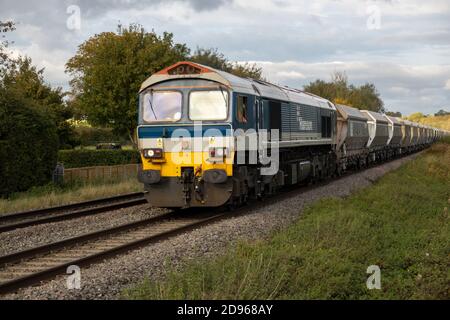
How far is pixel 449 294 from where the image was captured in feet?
25.6

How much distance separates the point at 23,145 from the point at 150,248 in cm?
1160

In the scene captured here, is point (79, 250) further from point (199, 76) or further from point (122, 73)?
point (122, 73)

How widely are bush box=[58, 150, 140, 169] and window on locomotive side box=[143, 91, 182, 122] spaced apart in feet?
48.5

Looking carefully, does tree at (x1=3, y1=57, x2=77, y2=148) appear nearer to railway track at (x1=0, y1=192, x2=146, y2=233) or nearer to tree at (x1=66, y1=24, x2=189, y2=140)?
tree at (x1=66, y1=24, x2=189, y2=140)

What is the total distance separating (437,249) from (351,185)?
442 inches

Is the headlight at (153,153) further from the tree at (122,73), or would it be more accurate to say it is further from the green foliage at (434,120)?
the green foliage at (434,120)

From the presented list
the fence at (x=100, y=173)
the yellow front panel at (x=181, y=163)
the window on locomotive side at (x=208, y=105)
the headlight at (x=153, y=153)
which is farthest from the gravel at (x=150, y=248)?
the fence at (x=100, y=173)

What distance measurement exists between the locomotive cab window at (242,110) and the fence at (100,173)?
11.4 m

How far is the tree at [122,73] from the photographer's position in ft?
97.8

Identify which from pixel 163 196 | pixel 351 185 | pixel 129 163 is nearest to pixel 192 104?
pixel 163 196

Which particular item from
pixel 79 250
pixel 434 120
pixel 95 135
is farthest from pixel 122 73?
pixel 434 120

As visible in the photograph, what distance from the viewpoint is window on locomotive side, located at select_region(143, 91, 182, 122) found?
14.1 meters

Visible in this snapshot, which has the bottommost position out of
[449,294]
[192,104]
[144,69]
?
[449,294]
